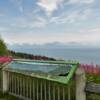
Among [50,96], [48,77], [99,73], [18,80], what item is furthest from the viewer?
[99,73]

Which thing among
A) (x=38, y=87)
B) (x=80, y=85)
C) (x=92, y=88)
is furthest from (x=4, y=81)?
(x=92, y=88)

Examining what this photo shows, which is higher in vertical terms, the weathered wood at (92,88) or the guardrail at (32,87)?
the weathered wood at (92,88)

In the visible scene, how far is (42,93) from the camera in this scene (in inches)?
290

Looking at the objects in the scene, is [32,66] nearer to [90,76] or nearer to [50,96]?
[50,96]

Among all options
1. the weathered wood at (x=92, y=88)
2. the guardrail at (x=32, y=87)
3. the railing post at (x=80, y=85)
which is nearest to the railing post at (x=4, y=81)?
the guardrail at (x=32, y=87)

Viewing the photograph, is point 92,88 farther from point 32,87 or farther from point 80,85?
point 32,87

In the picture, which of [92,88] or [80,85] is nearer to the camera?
[92,88]

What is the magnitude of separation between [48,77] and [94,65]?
139 inches

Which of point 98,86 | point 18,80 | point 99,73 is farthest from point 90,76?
point 98,86

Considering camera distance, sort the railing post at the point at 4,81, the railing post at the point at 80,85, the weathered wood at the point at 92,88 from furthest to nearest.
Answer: the railing post at the point at 4,81 → the railing post at the point at 80,85 → the weathered wood at the point at 92,88

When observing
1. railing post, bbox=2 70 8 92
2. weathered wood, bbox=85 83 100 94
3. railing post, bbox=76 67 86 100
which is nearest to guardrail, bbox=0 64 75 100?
railing post, bbox=2 70 8 92

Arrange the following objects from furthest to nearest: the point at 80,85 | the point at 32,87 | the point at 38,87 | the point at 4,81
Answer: the point at 4,81
the point at 32,87
the point at 38,87
the point at 80,85

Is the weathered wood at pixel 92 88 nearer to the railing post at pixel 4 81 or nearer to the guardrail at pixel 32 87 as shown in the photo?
the guardrail at pixel 32 87

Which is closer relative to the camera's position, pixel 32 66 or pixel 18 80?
pixel 32 66
